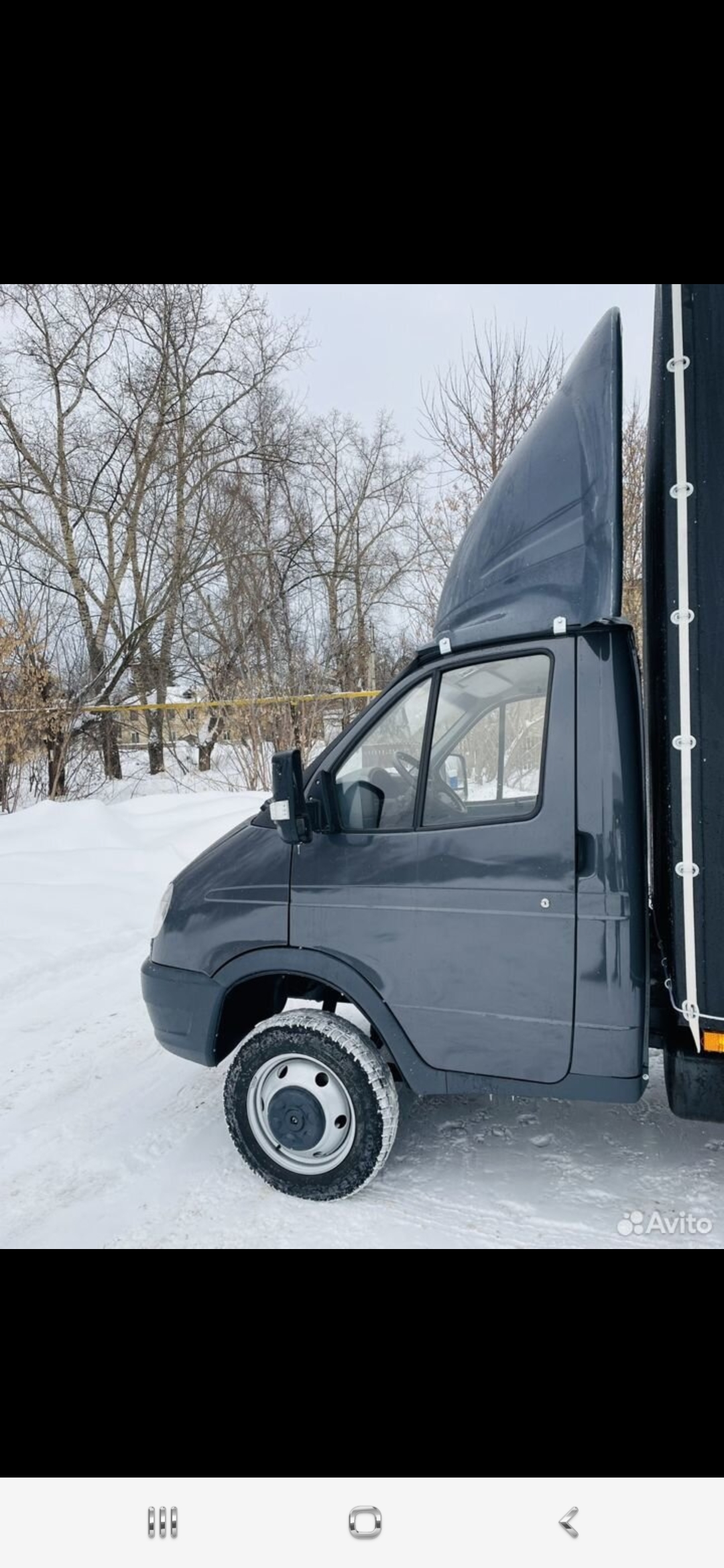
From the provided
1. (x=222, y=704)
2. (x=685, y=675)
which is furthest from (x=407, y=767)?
(x=222, y=704)

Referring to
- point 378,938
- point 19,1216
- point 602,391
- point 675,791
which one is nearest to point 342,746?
point 378,938

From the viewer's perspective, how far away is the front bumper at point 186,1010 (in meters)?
3.32

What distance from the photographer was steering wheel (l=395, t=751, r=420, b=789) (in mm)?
3152

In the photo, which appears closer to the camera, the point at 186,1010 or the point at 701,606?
the point at 701,606

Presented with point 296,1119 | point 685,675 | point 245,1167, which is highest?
point 685,675

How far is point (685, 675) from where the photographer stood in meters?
2.71

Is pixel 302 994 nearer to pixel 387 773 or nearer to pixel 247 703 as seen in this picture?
pixel 387 773

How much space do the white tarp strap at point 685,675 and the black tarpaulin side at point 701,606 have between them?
14 millimetres

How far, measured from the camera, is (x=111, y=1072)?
431 cm

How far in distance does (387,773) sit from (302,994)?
1023 millimetres

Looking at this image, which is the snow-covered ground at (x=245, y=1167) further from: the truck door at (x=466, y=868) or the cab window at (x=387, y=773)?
the cab window at (x=387, y=773)

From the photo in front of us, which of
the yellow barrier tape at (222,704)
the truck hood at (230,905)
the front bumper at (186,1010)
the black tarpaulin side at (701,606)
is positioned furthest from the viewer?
the yellow barrier tape at (222,704)

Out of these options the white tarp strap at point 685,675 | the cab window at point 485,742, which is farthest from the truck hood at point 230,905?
the white tarp strap at point 685,675

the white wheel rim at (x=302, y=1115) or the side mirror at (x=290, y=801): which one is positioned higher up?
the side mirror at (x=290, y=801)
